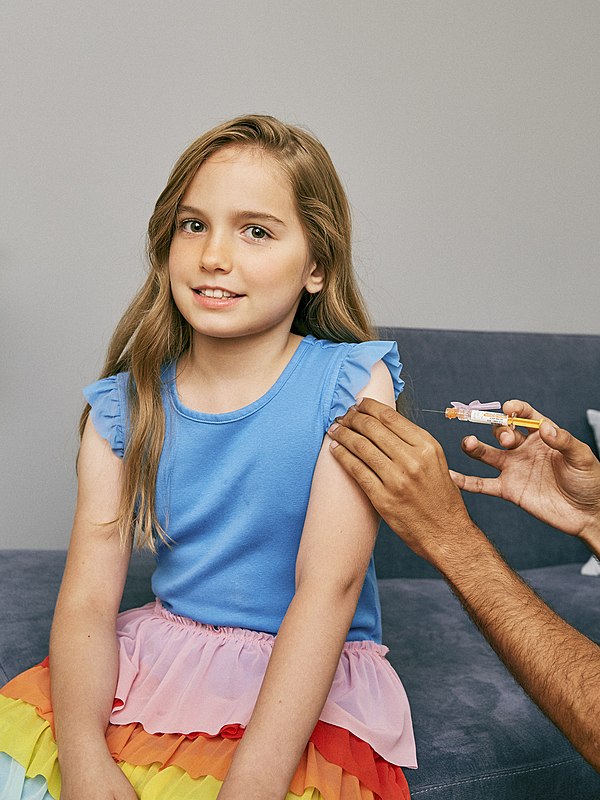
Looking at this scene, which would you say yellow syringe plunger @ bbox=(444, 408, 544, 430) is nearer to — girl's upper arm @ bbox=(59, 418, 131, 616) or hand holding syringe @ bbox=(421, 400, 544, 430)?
hand holding syringe @ bbox=(421, 400, 544, 430)

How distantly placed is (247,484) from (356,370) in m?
0.22

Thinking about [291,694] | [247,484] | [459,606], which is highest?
[247,484]

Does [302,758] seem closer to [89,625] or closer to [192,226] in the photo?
[89,625]

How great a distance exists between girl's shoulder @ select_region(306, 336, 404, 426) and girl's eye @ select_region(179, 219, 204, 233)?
255 millimetres

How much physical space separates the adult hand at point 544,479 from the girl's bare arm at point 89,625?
0.50 meters

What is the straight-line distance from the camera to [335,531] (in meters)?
1.23

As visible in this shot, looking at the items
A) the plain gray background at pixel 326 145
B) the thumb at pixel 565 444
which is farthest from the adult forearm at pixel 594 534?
the plain gray background at pixel 326 145

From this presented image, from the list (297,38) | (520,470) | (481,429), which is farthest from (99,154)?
(520,470)

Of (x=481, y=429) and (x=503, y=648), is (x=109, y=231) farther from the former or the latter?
(x=503, y=648)

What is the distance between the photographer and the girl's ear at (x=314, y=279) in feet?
4.65

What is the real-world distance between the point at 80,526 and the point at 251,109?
163 cm

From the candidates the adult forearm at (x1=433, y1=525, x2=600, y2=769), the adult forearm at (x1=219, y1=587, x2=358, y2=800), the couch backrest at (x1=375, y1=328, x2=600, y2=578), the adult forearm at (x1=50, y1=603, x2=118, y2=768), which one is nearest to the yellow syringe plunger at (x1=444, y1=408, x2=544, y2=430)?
the adult forearm at (x1=433, y1=525, x2=600, y2=769)

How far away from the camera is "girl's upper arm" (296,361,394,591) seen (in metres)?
1.21

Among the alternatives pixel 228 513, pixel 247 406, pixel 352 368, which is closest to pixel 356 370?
pixel 352 368
